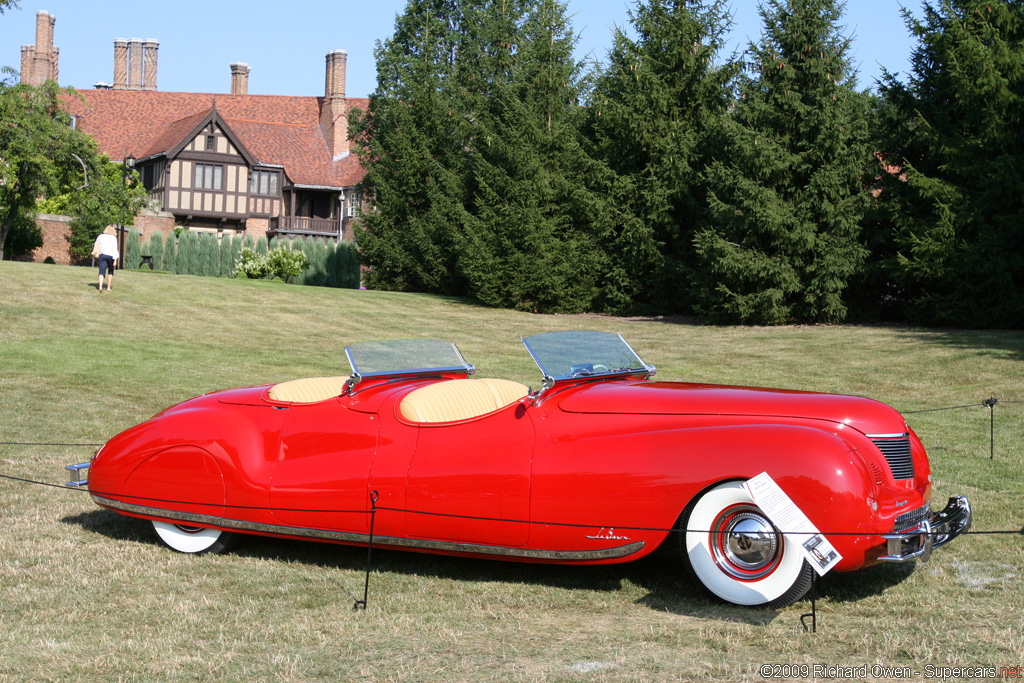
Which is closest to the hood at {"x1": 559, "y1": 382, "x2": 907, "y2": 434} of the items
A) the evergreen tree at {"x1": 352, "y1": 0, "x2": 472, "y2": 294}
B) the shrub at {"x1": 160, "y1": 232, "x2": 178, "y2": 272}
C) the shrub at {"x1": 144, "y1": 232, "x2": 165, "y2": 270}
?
the evergreen tree at {"x1": 352, "y1": 0, "x2": 472, "y2": 294}

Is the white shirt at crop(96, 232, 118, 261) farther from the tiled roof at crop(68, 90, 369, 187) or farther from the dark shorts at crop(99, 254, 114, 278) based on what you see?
the tiled roof at crop(68, 90, 369, 187)

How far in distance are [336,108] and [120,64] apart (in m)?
20.9

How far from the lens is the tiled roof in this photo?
53438 millimetres

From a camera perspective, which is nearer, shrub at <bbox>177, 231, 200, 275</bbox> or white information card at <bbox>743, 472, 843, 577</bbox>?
white information card at <bbox>743, 472, 843, 577</bbox>

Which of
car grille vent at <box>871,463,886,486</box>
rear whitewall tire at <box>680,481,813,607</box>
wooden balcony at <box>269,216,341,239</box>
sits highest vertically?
wooden balcony at <box>269,216,341,239</box>

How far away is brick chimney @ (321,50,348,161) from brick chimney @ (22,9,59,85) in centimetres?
1888

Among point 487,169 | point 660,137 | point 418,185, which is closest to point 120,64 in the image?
point 418,185

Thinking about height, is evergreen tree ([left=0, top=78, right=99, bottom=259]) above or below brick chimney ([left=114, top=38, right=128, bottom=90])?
below

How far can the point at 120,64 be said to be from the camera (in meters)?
68.0

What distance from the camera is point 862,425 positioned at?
498 cm

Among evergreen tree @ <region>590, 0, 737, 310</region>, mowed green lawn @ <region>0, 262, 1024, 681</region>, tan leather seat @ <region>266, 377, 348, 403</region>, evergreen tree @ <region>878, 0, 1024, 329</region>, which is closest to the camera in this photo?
mowed green lawn @ <region>0, 262, 1024, 681</region>

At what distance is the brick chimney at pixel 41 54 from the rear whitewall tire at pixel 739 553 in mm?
67179

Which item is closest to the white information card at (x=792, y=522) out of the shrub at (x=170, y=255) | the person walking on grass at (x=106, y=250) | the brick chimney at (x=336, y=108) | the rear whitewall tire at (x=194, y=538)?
the rear whitewall tire at (x=194, y=538)

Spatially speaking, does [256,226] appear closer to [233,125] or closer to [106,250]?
[233,125]
